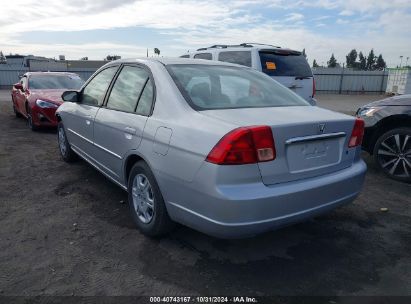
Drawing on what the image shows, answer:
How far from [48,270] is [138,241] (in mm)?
784

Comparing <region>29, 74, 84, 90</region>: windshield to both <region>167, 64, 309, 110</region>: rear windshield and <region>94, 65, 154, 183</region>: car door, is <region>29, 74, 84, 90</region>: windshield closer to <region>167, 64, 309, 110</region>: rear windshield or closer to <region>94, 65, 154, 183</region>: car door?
<region>94, 65, 154, 183</region>: car door

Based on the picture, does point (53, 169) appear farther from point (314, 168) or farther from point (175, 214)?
point (314, 168)

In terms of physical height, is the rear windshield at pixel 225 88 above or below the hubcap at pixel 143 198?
above

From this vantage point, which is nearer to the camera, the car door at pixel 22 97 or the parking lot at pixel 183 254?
the parking lot at pixel 183 254

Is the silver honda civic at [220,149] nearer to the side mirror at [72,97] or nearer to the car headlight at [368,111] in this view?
the side mirror at [72,97]

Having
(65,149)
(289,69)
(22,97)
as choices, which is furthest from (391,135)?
(22,97)

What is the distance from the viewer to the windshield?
938 cm

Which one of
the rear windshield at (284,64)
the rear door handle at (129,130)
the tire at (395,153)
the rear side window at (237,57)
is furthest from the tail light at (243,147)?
the rear side window at (237,57)

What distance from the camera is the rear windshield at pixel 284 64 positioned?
24.3 ft

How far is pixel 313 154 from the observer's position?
2.77 meters

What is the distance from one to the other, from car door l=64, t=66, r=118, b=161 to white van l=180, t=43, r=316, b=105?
12.3ft

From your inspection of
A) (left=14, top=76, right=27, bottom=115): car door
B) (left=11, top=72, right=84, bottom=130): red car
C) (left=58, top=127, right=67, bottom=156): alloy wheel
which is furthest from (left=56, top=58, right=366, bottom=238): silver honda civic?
(left=14, top=76, right=27, bottom=115): car door

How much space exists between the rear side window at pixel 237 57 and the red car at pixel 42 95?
3.88m

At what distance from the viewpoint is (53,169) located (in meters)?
5.49
